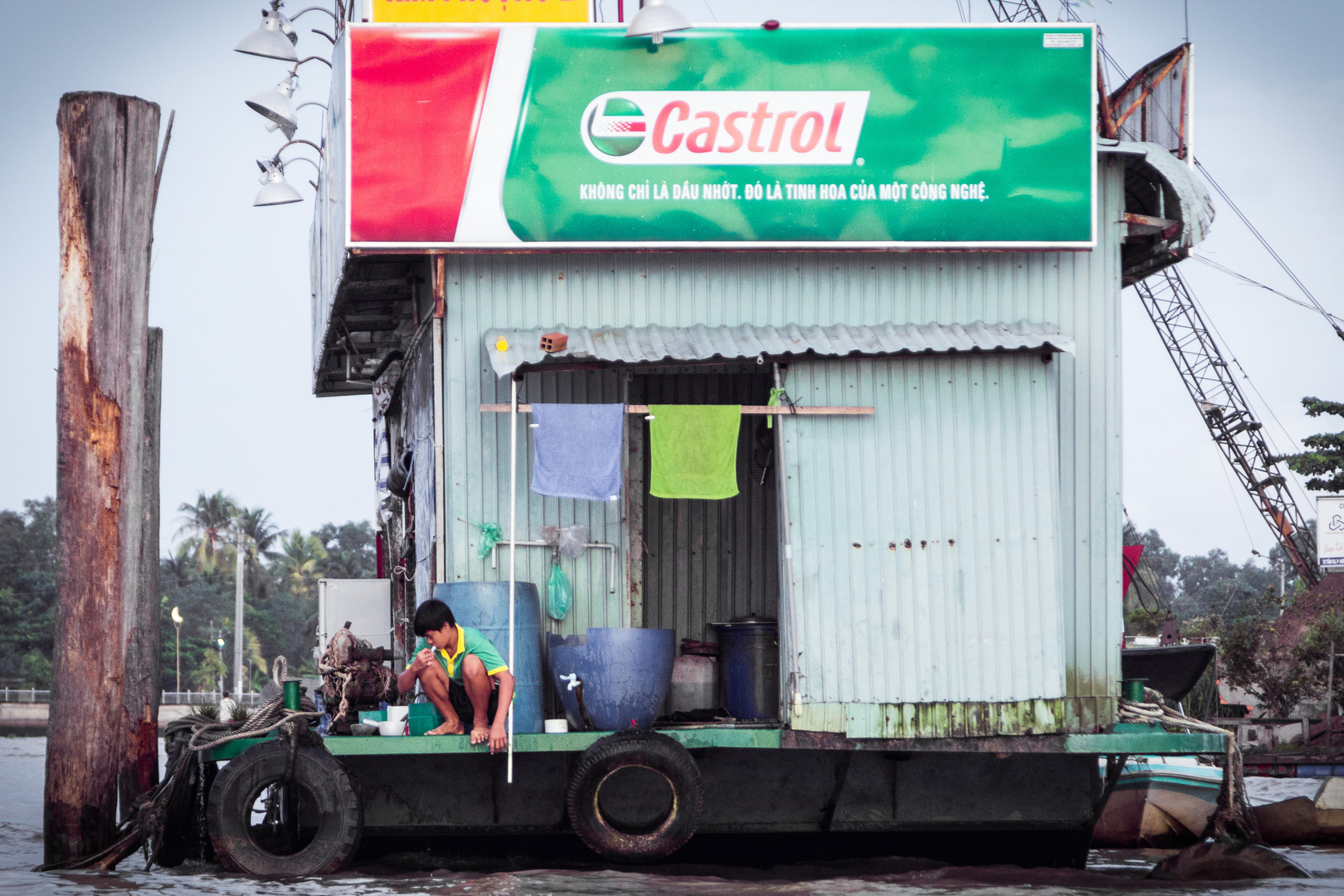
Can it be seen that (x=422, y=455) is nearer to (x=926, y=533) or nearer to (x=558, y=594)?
(x=558, y=594)

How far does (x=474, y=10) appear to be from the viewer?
1073 centimetres

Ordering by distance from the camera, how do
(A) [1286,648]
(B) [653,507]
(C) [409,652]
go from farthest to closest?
(A) [1286,648]
(C) [409,652]
(B) [653,507]

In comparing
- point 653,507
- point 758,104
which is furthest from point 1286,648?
point 758,104

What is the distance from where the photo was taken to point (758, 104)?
1047cm

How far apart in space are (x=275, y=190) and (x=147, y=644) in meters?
4.67

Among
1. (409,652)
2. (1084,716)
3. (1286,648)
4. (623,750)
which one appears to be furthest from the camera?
(1286,648)

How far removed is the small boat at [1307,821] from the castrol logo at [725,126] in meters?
7.48

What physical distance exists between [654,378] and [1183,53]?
541 centimetres

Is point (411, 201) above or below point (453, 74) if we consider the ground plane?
below

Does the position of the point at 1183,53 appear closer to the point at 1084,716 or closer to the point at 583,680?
the point at 1084,716

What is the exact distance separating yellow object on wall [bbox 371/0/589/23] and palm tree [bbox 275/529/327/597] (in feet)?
243

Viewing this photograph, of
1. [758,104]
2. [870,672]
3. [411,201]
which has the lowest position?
[870,672]

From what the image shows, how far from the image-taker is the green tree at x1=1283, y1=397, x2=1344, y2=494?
112 ft

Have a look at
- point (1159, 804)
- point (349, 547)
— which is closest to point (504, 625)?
point (1159, 804)
